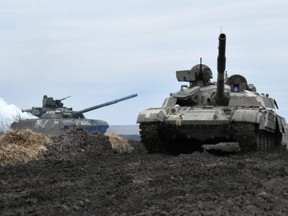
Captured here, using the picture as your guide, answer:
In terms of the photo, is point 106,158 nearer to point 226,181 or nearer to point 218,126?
point 218,126

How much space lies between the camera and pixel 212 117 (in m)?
17.2

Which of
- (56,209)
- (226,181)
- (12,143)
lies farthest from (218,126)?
(56,209)

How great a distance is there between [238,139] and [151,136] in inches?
92.8

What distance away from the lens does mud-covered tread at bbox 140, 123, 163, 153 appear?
17.5 meters

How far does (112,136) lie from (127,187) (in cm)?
1217

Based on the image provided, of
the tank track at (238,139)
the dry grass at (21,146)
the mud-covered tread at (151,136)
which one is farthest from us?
the mud-covered tread at (151,136)

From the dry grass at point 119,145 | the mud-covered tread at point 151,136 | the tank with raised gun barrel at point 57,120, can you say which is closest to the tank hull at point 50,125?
the tank with raised gun barrel at point 57,120

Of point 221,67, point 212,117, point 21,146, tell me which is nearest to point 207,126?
point 212,117

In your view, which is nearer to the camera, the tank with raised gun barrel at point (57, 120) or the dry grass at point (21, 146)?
the dry grass at point (21, 146)

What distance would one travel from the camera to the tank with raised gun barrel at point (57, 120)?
128 feet

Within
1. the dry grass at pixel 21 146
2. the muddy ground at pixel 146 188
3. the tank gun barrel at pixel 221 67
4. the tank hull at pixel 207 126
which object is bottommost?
the muddy ground at pixel 146 188

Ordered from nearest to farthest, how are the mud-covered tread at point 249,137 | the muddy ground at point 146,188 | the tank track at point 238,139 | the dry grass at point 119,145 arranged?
the muddy ground at point 146,188
the mud-covered tread at point 249,137
the tank track at point 238,139
the dry grass at point 119,145

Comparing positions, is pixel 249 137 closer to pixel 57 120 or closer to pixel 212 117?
pixel 212 117

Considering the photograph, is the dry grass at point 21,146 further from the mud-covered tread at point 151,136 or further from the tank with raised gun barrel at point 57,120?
the tank with raised gun barrel at point 57,120
